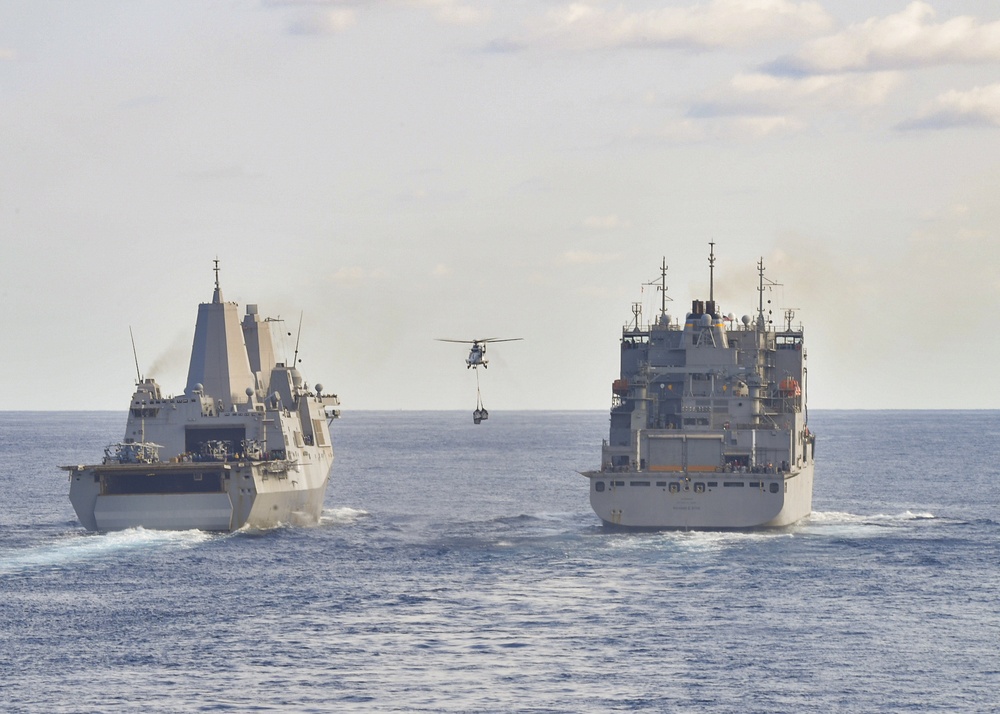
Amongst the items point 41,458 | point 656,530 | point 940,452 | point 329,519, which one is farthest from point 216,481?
point 940,452

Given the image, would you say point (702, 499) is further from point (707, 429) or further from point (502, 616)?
point (502, 616)

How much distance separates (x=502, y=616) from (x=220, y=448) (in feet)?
101

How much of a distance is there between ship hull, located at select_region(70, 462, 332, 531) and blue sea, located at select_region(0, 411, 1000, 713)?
1.02 metres

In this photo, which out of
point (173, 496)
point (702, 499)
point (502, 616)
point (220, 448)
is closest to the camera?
point (502, 616)

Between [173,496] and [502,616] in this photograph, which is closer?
[502,616]

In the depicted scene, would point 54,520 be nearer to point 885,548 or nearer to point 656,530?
point 656,530

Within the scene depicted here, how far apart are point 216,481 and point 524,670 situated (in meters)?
34.7

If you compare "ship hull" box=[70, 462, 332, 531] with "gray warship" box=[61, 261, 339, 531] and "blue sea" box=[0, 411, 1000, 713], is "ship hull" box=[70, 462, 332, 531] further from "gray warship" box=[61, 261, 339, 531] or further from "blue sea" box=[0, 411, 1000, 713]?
"blue sea" box=[0, 411, 1000, 713]

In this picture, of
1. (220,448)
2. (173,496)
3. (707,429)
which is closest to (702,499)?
(707,429)

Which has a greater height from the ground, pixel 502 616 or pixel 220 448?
pixel 220 448

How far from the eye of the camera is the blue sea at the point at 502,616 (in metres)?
45.6

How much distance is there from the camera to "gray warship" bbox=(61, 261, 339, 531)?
77562 millimetres

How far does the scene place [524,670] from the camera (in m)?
48.3

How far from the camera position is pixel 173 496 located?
77.6 m
